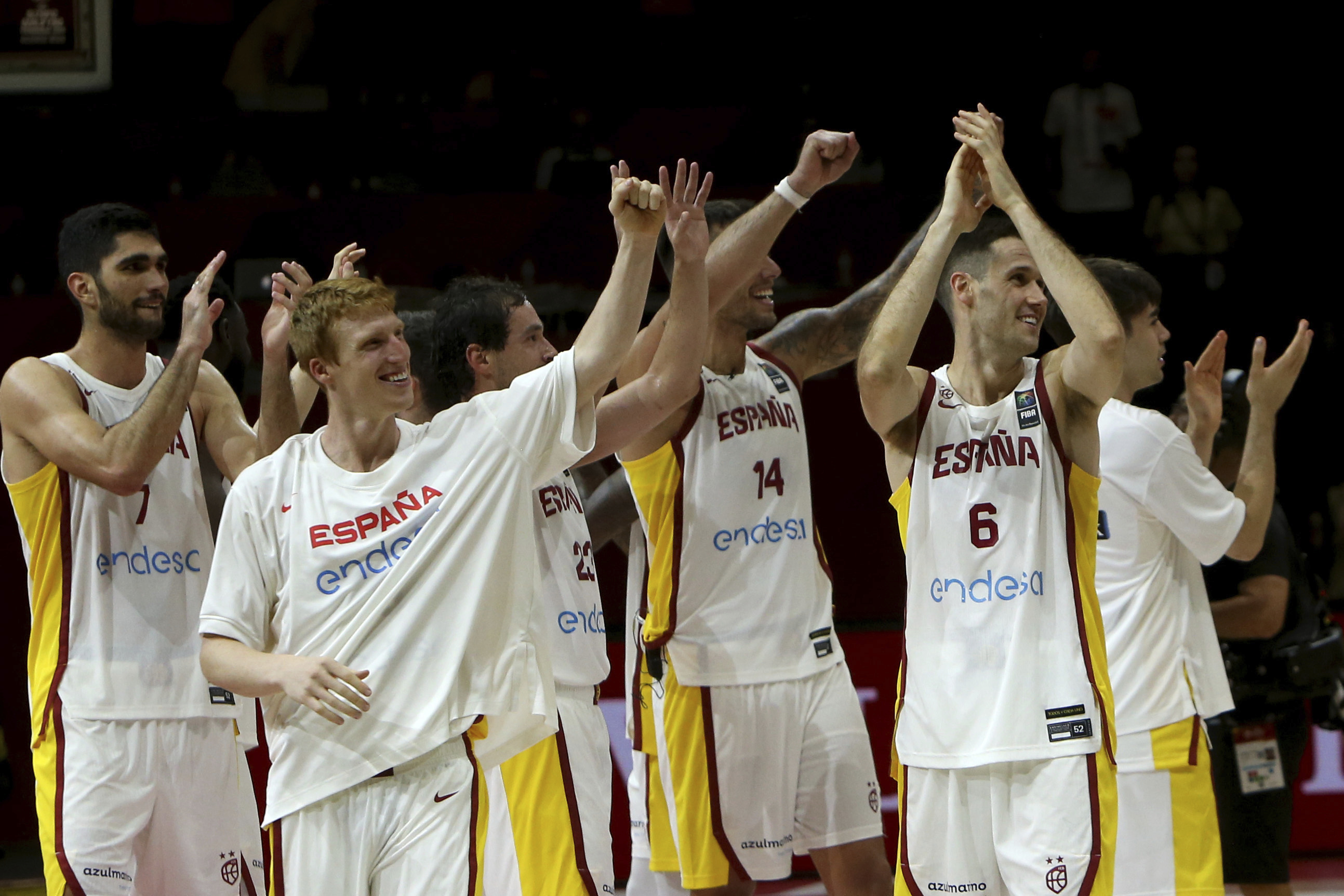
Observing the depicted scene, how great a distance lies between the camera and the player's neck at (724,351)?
5793 millimetres

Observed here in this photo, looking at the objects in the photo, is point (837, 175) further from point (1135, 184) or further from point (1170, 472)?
point (1135, 184)

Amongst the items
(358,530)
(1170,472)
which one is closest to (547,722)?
(358,530)

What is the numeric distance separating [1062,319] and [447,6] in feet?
26.3

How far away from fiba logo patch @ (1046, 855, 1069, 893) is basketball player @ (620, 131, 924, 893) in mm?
1339

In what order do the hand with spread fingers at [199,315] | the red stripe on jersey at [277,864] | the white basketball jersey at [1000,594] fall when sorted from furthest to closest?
the hand with spread fingers at [199,315]
the white basketball jersey at [1000,594]
the red stripe on jersey at [277,864]

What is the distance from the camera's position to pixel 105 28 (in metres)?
10.9

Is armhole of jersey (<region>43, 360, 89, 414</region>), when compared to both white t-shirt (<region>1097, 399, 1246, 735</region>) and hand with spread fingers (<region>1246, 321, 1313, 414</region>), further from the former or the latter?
hand with spread fingers (<region>1246, 321, 1313, 414</region>)

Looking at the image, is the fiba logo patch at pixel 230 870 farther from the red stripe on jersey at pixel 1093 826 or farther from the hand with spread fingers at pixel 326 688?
the red stripe on jersey at pixel 1093 826

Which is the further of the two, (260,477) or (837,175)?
(837,175)

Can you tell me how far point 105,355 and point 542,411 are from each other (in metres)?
1.99

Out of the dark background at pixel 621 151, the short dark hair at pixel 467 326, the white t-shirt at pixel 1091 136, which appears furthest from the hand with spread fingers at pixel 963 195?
the white t-shirt at pixel 1091 136

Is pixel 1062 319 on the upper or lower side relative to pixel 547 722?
upper

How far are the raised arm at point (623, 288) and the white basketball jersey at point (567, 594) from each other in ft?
3.35

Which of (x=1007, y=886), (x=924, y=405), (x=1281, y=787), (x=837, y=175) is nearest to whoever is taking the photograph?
(x=1007, y=886)
